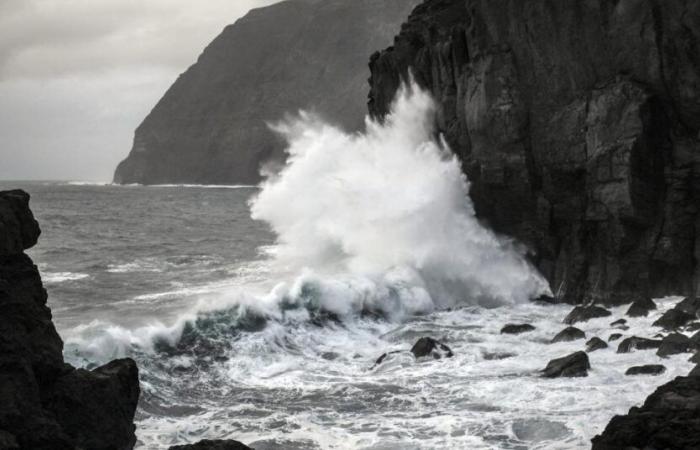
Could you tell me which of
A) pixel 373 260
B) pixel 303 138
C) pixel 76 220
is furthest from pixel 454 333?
pixel 76 220

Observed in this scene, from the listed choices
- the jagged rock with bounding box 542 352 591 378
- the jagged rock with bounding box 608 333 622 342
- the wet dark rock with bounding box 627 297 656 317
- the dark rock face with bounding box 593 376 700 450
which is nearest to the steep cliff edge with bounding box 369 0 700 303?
the wet dark rock with bounding box 627 297 656 317

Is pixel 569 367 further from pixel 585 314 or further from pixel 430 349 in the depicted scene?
pixel 585 314

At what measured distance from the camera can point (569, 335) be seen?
1970 centimetres

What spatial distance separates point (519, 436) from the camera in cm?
1322

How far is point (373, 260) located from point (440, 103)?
20.5ft

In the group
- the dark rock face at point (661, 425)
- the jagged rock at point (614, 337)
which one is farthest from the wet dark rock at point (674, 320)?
the dark rock face at point (661, 425)

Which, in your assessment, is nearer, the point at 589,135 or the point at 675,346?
the point at 675,346

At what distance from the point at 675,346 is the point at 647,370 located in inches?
59.6

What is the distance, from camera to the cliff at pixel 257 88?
136 metres

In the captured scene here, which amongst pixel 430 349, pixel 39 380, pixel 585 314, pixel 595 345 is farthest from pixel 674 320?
pixel 39 380

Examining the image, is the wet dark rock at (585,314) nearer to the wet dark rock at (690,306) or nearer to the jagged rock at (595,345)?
the wet dark rock at (690,306)

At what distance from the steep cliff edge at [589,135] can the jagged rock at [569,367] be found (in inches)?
277

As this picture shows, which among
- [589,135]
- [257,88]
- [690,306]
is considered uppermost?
[257,88]

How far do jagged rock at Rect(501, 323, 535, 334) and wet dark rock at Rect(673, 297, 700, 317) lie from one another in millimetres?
3580
